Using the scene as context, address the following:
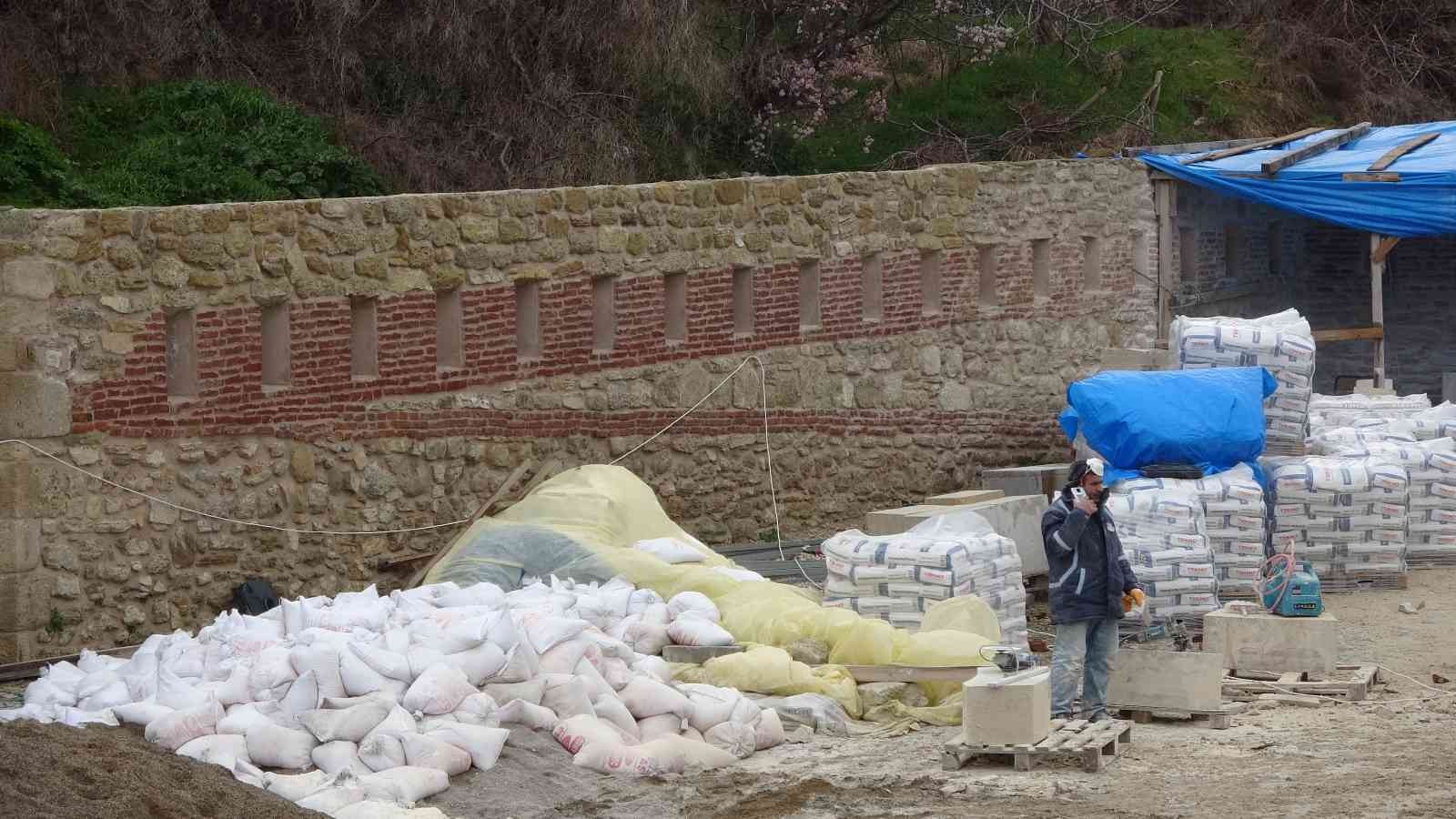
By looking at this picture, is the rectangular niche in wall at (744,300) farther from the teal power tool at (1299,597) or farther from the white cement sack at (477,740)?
the white cement sack at (477,740)

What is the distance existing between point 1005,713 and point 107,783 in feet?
13.5

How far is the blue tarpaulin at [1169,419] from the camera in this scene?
14.0 meters

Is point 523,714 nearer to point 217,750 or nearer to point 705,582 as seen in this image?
point 217,750

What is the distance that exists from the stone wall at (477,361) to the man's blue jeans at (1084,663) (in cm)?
432

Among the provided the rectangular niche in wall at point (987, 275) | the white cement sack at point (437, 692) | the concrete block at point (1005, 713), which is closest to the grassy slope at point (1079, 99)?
the rectangular niche in wall at point (987, 275)

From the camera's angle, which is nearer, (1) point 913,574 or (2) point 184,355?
(2) point 184,355

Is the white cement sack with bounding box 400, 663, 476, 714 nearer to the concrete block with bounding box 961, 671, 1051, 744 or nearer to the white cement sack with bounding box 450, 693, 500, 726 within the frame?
the white cement sack with bounding box 450, 693, 500, 726

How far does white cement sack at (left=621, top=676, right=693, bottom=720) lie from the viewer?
9.88 meters

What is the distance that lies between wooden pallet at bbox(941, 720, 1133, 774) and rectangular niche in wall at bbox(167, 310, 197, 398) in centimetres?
489

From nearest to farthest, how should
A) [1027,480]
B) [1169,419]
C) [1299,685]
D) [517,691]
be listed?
[517,691]
[1299,685]
[1169,419]
[1027,480]

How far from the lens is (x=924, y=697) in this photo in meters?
10.8

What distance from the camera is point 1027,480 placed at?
15789 millimetres

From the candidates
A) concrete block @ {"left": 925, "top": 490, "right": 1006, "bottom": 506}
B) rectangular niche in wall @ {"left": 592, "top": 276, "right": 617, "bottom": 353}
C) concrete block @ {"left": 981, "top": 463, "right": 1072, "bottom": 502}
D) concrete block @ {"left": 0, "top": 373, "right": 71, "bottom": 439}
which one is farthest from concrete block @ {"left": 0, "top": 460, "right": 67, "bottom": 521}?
concrete block @ {"left": 981, "top": 463, "right": 1072, "bottom": 502}

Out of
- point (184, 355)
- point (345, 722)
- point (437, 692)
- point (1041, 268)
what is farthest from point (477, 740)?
point (1041, 268)
